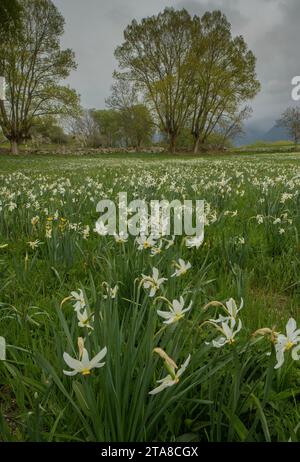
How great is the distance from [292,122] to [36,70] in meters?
54.1

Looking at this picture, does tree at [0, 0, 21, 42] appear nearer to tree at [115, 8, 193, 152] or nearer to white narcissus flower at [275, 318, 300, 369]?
tree at [115, 8, 193, 152]

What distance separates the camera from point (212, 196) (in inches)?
193

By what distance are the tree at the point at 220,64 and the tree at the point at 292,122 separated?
30.4 meters

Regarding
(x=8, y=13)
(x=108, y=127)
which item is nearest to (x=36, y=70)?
(x=8, y=13)

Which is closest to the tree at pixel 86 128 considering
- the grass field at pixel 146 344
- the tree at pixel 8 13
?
the tree at pixel 8 13

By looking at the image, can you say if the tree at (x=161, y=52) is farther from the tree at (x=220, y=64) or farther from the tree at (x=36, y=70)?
the tree at (x=36, y=70)

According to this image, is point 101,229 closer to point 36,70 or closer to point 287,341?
point 287,341

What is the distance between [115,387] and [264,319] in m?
1.11

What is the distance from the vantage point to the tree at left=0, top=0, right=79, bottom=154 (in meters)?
36.0

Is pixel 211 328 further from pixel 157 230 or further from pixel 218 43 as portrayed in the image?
pixel 218 43

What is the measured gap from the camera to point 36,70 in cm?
3719

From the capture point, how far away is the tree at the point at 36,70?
36031 millimetres

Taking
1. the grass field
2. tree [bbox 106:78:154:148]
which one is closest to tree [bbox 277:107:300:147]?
tree [bbox 106:78:154:148]

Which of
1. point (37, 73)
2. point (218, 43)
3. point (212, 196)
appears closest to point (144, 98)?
point (218, 43)
